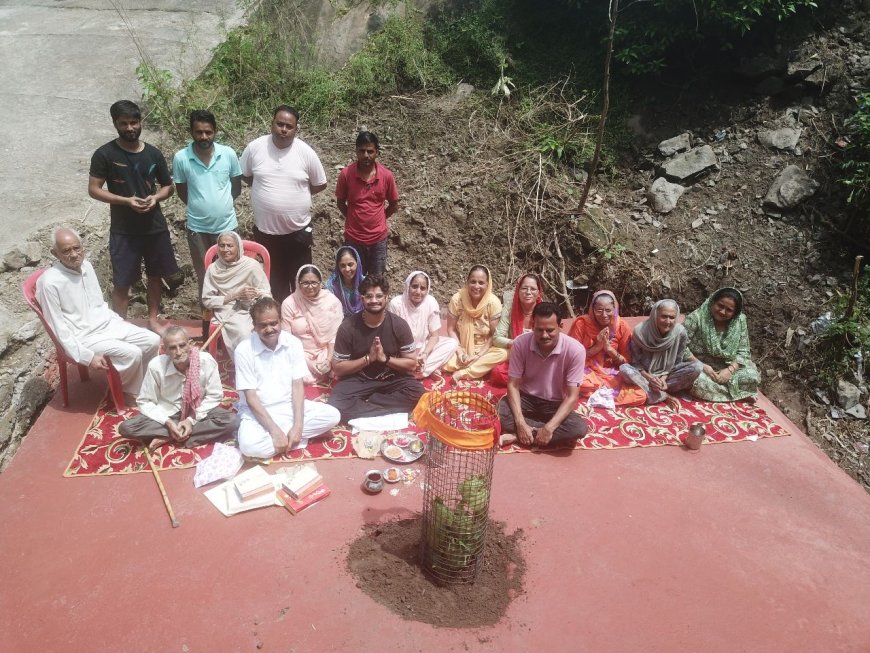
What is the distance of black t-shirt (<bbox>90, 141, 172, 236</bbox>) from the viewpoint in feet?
17.2

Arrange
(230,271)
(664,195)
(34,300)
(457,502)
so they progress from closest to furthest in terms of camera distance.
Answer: (457,502) → (34,300) → (230,271) → (664,195)

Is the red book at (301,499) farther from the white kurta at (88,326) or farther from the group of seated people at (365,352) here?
the white kurta at (88,326)

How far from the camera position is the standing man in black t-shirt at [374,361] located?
5.19 meters

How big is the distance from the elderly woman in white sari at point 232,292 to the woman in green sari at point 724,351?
4.51m

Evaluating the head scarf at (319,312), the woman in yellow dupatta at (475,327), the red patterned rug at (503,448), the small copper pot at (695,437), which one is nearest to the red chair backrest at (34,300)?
the red patterned rug at (503,448)

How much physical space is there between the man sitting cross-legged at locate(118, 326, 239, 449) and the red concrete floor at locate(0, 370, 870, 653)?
0.37 meters

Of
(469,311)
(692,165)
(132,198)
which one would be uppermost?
(692,165)

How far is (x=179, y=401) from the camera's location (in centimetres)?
474

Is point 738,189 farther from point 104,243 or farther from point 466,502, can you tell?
point 104,243

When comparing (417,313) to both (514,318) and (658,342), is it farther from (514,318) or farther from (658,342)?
(658,342)


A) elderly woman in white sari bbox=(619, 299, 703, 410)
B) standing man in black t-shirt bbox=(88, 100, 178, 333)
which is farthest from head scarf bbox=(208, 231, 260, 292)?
elderly woman in white sari bbox=(619, 299, 703, 410)

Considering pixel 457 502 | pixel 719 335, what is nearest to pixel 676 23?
pixel 719 335

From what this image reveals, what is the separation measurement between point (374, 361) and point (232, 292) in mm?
1580

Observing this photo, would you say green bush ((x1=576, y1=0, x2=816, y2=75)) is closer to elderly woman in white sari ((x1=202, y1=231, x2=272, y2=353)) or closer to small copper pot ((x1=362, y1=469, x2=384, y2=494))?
A: elderly woman in white sari ((x1=202, y1=231, x2=272, y2=353))
